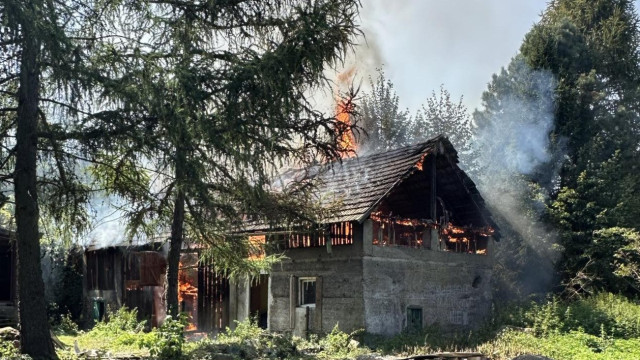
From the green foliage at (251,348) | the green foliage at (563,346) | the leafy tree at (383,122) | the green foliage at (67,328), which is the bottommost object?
the green foliage at (67,328)

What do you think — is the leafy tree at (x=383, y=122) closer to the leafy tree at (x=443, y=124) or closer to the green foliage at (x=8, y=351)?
the leafy tree at (x=443, y=124)

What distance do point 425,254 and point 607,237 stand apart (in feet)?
31.8

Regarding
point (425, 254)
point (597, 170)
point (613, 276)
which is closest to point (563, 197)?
point (597, 170)

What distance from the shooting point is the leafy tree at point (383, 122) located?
4428 centimetres

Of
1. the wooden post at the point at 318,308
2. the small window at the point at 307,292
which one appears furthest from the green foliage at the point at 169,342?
the small window at the point at 307,292

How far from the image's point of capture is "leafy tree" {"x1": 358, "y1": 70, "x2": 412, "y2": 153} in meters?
44.3

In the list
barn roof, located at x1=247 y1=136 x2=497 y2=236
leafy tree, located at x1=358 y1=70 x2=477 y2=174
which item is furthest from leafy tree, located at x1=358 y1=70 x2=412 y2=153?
barn roof, located at x1=247 y1=136 x2=497 y2=236

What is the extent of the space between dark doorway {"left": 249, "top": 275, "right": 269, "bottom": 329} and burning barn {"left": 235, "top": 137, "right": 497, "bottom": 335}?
0.14ft

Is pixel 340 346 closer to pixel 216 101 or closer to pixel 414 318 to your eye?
pixel 414 318

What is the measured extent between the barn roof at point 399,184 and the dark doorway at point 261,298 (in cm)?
294

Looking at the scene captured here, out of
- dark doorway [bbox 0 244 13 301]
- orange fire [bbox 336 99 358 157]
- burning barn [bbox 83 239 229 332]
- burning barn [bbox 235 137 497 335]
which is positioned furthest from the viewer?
dark doorway [bbox 0 244 13 301]

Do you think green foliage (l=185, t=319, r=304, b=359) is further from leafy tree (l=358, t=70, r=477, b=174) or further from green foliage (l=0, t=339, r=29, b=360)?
leafy tree (l=358, t=70, r=477, b=174)

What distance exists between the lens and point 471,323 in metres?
20.5

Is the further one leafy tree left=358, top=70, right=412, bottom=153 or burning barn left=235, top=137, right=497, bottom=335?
leafy tree left=358, top=70, right=412, bottom=153
